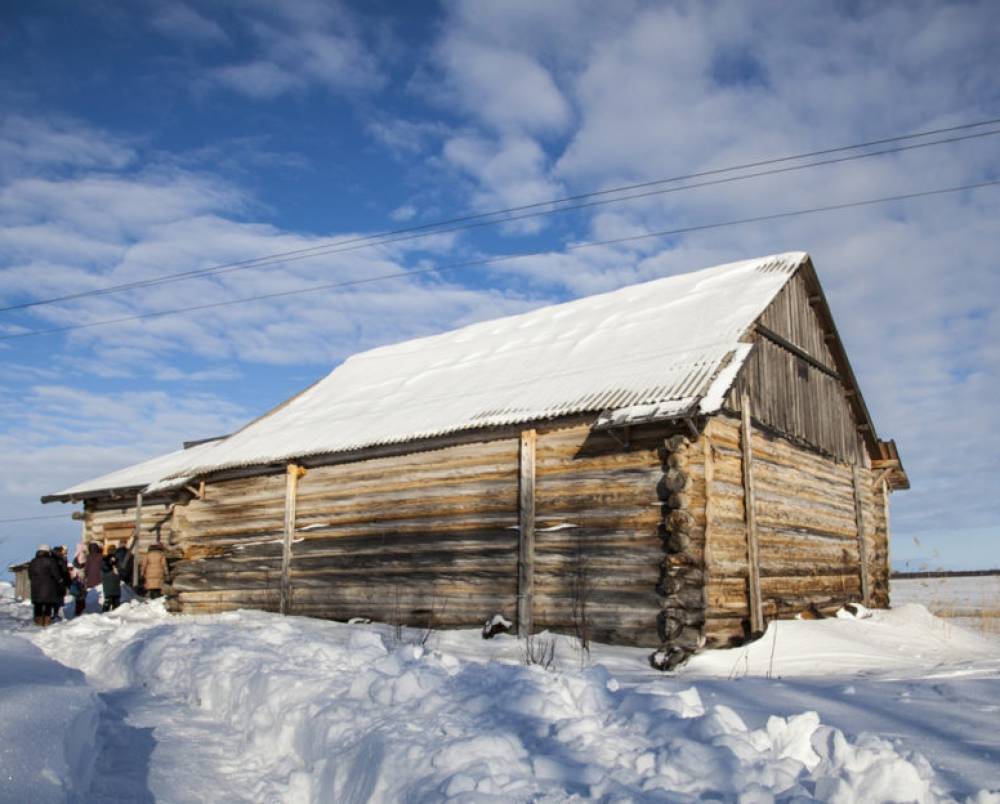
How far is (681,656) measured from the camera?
9.66m

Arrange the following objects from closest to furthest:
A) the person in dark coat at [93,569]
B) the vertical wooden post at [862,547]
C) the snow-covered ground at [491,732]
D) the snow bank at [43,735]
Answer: the snow bank at [43,735] → the snow-covered ground at [491,732] → the vertical wooden post at [862,547] → the person in dark coat at [93,569]

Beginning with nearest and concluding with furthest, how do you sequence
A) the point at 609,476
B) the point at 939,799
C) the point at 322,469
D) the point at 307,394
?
1. the point at 939,799
2. the point at 609,476
3. the point at 322,469
4. the point at 307,394

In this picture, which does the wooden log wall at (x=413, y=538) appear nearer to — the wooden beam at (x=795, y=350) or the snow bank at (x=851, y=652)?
the snow bank at (x=851, y=652)

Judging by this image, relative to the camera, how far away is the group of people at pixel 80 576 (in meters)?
15.7

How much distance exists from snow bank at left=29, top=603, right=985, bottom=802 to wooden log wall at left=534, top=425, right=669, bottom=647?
4.45 m

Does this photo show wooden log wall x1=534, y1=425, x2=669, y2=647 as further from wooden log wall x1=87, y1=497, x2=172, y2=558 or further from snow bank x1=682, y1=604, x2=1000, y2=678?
wooden log wall x1=87, y1=497, x2=172, y2=558

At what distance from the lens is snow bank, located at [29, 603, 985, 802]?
355cm

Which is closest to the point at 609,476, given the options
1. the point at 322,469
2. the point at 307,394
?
the point at 322,469

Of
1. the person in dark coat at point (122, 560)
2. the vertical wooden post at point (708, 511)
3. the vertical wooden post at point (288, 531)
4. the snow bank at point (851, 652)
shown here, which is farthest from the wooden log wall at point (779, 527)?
the person in dark coat at point (122, 560)

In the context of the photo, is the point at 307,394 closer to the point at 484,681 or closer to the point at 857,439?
the point at 857,439

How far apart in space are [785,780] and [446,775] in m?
1.50

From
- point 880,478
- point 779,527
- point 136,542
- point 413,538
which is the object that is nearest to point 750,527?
point 779,527

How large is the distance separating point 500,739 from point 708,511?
741 cm

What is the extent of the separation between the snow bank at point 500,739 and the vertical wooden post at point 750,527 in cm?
594
